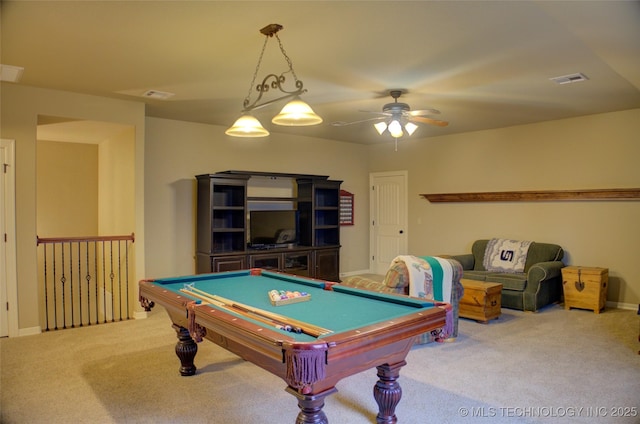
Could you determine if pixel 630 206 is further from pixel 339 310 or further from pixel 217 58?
pixel 217 58

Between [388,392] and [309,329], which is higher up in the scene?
[309,329]

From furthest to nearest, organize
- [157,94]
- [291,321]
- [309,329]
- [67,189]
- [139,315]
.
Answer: [67,189]
[139,315]
[157,94]
[291,321]
[309,329]

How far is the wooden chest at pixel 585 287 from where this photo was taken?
17.4 ft

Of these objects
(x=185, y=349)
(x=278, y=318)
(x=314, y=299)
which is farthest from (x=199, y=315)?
(x=185, y=349)

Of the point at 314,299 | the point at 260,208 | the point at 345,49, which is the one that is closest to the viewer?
the point at 314,299

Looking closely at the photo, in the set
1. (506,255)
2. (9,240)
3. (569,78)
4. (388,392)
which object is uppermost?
(569,78)

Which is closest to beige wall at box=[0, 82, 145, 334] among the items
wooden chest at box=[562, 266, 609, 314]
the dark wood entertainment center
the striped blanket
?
the dark wood entertainment center

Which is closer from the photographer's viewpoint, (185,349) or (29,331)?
(185,349)

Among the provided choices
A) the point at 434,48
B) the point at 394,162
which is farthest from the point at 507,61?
the point at 394,162

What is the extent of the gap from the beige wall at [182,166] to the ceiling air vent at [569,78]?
4211 millimetres

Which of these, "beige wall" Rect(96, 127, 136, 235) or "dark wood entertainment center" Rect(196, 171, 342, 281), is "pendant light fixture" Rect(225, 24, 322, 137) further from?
"dark wood entertainment center" Rect(196, 171, 342, 281)

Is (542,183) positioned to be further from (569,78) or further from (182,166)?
(182,166)

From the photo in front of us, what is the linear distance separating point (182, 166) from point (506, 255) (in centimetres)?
489

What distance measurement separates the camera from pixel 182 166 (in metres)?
6.19
